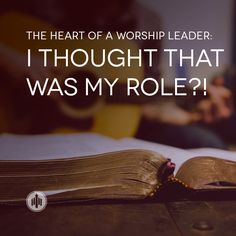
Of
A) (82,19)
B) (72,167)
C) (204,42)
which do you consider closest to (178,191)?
(72,167)

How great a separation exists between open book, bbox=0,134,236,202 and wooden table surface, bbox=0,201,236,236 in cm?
2

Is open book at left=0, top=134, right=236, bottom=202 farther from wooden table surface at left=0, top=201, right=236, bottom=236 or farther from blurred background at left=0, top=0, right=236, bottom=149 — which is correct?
blurred background at left=0, top=0, right=236, bottom=149

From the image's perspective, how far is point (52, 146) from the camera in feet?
3.07

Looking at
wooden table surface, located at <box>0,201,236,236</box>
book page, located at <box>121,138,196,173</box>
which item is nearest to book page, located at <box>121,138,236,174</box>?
book page, located at <box>121,138,196,173</box>

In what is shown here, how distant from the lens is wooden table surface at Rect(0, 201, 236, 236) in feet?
1.80

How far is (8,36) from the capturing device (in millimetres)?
1014

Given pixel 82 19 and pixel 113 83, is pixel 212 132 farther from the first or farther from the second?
pixel 82 19

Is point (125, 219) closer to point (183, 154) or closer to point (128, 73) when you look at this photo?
point (183, 154)

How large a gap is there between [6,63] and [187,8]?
0.48 metres

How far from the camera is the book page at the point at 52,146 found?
835 millimetres

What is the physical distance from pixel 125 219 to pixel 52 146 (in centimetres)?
39

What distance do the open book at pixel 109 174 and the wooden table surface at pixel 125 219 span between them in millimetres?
24

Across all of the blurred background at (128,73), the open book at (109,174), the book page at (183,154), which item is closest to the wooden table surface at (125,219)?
the open book at (109,174)

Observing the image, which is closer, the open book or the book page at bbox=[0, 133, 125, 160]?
the open book
